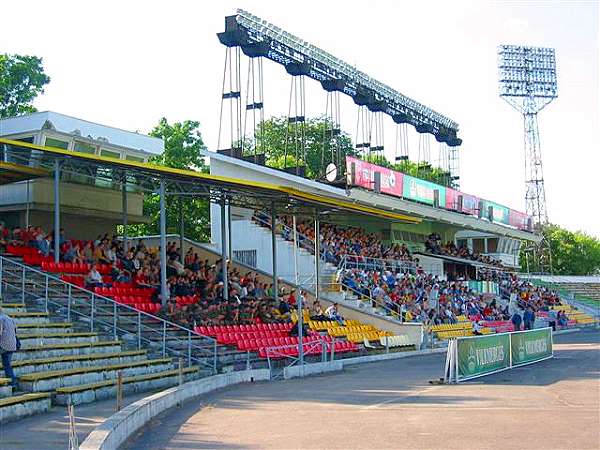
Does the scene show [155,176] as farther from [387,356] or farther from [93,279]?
[387,356]

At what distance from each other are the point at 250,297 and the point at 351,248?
11.2m

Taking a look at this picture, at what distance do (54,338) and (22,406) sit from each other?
4.40 m

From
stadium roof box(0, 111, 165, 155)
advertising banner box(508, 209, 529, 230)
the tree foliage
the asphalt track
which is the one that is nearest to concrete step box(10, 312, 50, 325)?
the asphalt track

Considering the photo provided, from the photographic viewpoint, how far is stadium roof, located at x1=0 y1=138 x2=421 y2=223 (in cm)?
2044

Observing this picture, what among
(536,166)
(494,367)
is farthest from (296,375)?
(536,166)

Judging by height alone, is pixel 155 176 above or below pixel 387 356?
above

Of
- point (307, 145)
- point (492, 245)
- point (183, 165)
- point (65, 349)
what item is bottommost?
point (65, 349)

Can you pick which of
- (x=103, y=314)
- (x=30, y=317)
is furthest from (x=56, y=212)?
(x=30, y=317)

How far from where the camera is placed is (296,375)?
71.8 feet

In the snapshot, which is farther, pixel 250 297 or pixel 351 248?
pixel 351 248

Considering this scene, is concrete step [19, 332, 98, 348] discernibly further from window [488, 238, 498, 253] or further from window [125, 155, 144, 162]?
window [488, 238, 498, 253]

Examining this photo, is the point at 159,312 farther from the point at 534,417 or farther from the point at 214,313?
the point at 534,417

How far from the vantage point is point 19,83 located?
1965 inches

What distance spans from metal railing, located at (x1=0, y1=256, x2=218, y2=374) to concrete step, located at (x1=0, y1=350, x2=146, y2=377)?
3.50ft
